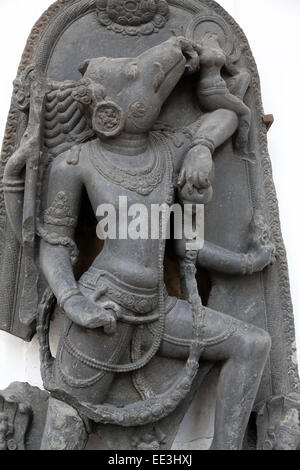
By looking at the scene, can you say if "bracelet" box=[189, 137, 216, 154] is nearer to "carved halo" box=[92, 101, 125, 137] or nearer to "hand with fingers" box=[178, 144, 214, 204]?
"hand with fingers" box=[178, 144, 214, 204]

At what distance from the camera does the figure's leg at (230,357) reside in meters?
2.01

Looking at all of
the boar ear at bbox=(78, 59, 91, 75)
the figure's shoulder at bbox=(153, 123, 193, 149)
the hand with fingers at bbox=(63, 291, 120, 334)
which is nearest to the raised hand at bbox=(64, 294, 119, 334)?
the hand with fingers at bbox=(63, 291, 120, 334)

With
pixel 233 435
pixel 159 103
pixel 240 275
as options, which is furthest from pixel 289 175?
pixel 233 435

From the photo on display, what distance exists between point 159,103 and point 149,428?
1.07 m

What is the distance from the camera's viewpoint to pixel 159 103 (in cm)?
213

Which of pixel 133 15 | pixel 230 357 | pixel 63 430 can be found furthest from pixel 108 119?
pixel 63 430

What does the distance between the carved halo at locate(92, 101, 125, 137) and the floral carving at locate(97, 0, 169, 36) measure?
45 cm

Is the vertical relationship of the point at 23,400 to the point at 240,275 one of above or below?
below

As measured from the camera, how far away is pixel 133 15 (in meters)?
2.37

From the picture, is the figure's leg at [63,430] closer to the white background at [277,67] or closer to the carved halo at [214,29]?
the white background at [277,67]

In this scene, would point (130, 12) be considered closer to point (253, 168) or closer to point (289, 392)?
point (253, 168)

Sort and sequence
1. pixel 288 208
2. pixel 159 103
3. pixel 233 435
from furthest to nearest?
pixel 288 208 < pixel 159 103 < pixel 233 435

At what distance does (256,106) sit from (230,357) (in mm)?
981

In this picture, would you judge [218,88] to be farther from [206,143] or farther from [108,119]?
[108,119]
